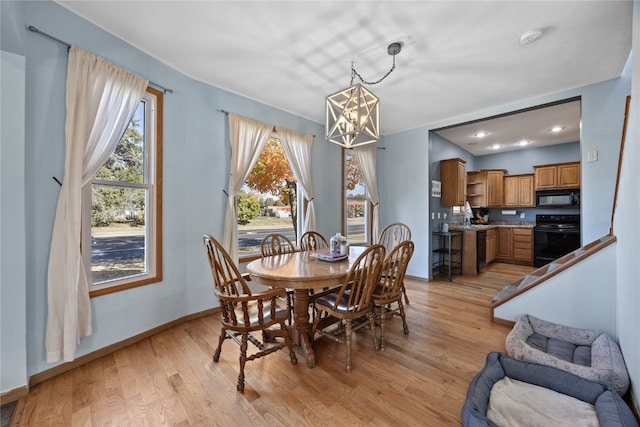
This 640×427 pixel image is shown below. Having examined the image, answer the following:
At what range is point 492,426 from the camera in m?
1.19

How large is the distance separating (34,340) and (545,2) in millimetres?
4390

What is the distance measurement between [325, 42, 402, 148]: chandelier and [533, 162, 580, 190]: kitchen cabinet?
535 cm

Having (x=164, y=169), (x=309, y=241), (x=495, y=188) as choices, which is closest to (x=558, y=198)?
(x=495, y=188)

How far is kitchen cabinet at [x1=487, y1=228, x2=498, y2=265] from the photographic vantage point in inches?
217

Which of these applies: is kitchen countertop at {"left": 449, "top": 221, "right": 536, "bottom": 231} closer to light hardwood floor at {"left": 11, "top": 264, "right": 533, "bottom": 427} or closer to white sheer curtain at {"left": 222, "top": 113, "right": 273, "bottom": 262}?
light hardwood floor at {"left": 11, "top": 264, "right": 533, "bottom": 427}

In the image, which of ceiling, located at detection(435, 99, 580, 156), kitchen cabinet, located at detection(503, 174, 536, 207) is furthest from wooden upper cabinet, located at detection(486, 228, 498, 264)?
ceiling, located at detection(435, 99, 580, 156)

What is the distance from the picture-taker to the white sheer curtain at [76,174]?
6.02 feet

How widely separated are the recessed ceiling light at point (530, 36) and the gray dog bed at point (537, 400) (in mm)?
2578

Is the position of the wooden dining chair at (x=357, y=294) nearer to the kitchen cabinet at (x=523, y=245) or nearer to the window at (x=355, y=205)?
the window at (x=355, y=205)

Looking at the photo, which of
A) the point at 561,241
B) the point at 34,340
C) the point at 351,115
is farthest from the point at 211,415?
the point at 561,241

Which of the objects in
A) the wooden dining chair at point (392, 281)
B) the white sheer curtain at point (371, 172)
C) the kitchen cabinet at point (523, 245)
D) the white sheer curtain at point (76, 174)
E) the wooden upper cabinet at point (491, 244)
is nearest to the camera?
the white sheer curtain at point (76, 174)

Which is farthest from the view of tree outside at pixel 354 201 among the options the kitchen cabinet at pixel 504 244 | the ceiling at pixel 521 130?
the kitchen cabinet at pixel 504 244

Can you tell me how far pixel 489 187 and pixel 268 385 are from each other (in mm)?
6528

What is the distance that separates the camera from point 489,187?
616cm
